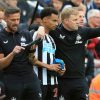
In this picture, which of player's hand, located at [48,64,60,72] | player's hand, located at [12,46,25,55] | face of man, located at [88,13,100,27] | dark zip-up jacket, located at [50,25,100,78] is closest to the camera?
player's hand, located at [12,46,25,55]

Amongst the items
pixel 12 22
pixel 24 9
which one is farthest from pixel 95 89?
pixel 24 9

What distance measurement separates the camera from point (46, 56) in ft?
29.4

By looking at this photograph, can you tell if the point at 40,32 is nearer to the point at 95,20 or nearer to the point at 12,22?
the point at 12,22

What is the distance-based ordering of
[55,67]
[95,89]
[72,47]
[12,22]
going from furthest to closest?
1. [72,47]
2. [55,67]
3. [12,22]
4. [95,89]

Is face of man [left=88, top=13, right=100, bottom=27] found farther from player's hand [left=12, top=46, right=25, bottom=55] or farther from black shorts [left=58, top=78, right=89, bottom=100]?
player's hand [left=12, top=46, right=25, bottom=55]

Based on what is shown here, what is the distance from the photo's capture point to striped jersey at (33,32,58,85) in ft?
29.3

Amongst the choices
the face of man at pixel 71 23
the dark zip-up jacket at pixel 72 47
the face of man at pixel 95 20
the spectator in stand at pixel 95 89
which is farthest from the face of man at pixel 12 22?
the face of man at pixel 95 20

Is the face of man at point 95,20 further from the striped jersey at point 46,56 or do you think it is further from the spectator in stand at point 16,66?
the spectator in stand at point 16,66

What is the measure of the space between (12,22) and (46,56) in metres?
0.97

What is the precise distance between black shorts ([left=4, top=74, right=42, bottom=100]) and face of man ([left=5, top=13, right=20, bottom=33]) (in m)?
0.75

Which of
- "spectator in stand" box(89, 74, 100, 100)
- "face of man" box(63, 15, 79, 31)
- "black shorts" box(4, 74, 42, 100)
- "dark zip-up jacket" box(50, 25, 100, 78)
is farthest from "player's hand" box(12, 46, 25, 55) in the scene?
"spectator in stand" box(89, 74, 100, 100)

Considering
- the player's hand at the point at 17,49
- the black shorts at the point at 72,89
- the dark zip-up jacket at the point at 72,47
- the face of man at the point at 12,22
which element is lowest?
the black shorts at the point at 72,89

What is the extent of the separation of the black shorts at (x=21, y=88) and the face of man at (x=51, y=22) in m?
0.95

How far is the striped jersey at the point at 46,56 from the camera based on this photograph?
8.94 m
